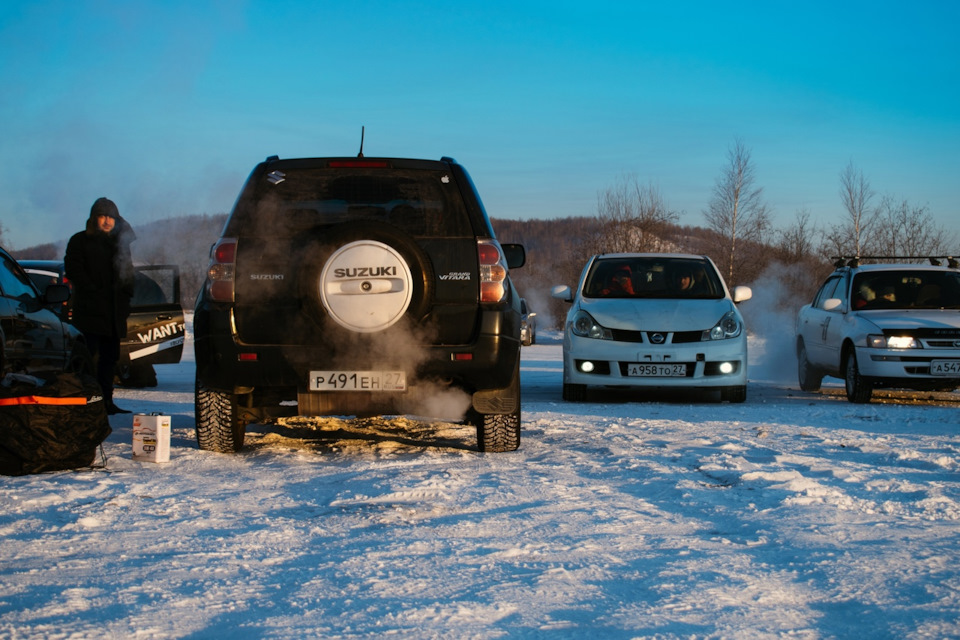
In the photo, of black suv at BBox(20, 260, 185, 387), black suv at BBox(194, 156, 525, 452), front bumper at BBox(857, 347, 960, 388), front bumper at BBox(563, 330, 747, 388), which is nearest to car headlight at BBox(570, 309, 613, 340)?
front bumper at BBox(563, 330, 747, 388)

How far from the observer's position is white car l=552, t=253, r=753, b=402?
10.0 metres

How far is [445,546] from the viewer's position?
389cm

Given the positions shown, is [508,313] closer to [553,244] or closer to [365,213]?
[365,213]

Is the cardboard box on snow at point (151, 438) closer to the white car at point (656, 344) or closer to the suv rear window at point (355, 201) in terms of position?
the suv rear window at point (355, 201)

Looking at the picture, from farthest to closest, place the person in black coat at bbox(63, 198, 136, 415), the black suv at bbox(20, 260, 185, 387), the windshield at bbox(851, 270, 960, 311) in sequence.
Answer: the windshield at bbox(851, 270, 960, 311) < the black suv at bbox(20, 260, 185, 387) < the person in black coat at bbox(63, 198, 136, 415)

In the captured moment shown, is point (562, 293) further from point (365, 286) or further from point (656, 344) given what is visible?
point (365, 286)

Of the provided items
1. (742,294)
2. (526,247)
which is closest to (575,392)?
(742,294)

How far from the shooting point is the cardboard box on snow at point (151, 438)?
5.97m

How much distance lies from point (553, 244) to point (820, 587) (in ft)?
411

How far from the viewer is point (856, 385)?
10648mm

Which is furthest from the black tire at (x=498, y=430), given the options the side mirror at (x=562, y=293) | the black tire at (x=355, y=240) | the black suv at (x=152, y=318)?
the black suv at (x=152, y=318)

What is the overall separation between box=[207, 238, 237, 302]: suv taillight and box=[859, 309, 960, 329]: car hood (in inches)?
302

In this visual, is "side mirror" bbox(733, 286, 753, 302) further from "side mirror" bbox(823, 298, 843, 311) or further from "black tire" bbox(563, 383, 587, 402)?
"black tire" bbox(563, 383, 587, 402)

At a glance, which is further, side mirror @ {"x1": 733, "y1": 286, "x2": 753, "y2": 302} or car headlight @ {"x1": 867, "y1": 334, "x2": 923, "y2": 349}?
side mirror @ {"x1": 733, "y1": 286, "x2": 753, "y2": 302}
